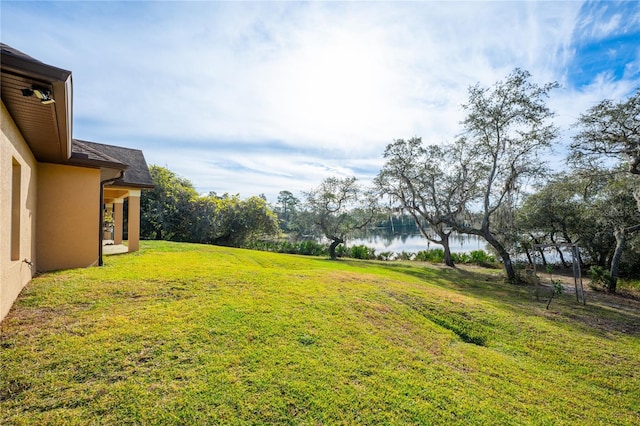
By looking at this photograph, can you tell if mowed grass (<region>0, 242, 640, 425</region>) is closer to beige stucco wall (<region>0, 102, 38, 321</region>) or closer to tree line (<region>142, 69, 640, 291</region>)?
beige stucco wall (<region>0, 102, 38, 321</region>)

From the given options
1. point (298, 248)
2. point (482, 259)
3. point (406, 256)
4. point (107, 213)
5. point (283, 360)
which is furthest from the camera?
point (298, 248)

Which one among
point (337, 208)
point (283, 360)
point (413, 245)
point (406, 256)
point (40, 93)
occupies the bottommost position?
point (413, 245)

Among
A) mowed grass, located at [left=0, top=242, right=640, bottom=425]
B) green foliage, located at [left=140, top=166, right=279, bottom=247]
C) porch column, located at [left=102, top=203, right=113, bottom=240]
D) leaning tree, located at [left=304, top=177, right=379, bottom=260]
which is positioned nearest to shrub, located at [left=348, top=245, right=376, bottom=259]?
leaning tree, located at [left=304, top=177, right=379, bottom=260]

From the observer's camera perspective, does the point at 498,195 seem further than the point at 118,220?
Yes

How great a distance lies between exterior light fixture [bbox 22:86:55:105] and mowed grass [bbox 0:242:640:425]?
8.27 ft

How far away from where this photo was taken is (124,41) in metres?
5.61

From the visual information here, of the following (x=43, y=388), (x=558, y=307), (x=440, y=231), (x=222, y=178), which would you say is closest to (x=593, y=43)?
(x=558, y=307)

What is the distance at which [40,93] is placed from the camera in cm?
283

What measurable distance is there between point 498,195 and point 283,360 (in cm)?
1308

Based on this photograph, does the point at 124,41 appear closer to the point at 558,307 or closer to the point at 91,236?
the point at 91,236

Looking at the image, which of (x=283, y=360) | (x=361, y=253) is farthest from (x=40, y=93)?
(x=361, y=253)

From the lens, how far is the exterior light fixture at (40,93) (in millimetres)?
2798

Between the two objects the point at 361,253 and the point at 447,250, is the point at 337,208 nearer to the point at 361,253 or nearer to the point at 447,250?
the point at 361,253

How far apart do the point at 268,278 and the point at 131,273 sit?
9.30 feet
